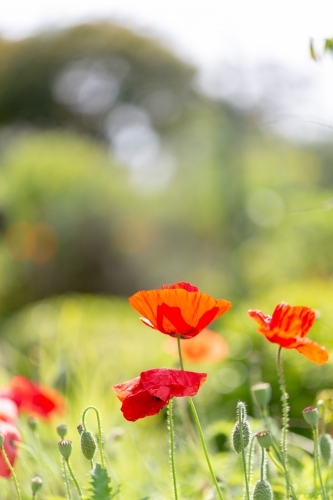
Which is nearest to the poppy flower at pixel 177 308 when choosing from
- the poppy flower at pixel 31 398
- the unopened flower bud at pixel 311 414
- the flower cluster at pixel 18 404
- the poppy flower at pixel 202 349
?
the unopened flower bud at pixel 311 414

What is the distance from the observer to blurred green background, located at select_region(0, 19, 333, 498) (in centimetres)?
222

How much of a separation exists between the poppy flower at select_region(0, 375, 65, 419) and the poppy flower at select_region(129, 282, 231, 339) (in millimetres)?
537

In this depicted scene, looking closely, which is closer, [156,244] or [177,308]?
[177,308]

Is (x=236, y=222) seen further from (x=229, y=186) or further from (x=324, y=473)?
(x=324, y=473)

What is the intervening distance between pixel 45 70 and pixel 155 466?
36.2 feet

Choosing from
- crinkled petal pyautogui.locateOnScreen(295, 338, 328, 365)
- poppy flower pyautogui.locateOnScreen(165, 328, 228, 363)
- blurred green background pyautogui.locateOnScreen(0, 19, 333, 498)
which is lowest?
crinkled petal pyautogui.locateOnScreen(295, 338, 328, 365)

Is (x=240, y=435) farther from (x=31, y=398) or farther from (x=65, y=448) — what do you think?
(x=31, y=398)

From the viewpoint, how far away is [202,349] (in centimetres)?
153

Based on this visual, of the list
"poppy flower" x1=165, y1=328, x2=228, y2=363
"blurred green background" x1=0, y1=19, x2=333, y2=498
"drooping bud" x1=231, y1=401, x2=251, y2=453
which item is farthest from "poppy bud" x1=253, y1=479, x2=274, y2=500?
"poppy flower" x1=165, y1=328, x2=228, y2=363

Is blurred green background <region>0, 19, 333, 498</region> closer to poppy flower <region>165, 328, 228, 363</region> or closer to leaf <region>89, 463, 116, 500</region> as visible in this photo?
poppy flower <region>165, 328, 228, 363</region>

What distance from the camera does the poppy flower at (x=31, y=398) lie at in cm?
124

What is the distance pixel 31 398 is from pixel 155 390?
63 centimetres

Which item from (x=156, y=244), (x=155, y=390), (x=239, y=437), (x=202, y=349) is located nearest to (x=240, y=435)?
(x=239, y=437)

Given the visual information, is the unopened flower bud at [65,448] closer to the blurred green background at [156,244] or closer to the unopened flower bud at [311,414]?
the unopened flower bud at [311,414]
